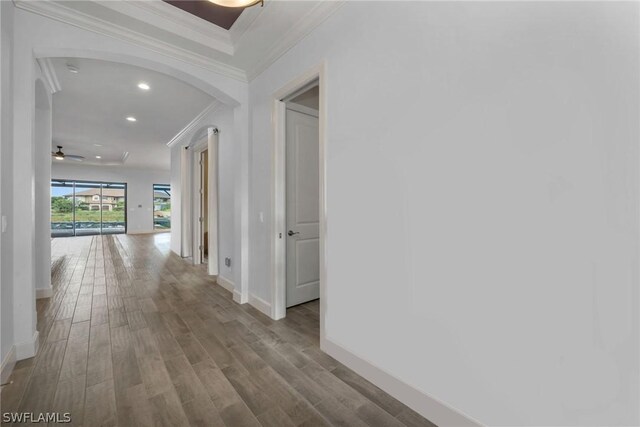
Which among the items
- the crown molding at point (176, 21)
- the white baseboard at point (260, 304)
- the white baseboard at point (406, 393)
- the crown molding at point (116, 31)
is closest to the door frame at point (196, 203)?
the crown molding at point (116, 31)

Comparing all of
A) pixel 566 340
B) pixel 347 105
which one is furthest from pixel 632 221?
pixel 347 105

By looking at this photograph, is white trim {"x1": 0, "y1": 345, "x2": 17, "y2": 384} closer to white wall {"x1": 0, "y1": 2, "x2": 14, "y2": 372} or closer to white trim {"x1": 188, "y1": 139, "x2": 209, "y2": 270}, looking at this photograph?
white wall {"x1": 0, "y1": 2, "x2": 14, "y2": 372}

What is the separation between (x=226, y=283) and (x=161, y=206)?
34.2ft

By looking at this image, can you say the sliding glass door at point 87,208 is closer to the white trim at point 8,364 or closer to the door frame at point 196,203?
the door frame at point 196,203

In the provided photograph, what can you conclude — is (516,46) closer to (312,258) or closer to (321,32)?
(321,32)

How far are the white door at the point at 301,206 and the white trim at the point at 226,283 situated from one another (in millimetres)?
1004

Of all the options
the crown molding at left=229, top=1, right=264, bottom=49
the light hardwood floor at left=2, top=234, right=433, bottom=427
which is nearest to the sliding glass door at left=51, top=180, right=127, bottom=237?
the light hardwood floor at left=2, top=234, right=433, bottom=427

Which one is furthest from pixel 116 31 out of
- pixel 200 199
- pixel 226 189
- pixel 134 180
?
pixel 134 180

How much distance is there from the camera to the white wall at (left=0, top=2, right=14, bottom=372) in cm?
176

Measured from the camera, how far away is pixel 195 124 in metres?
5.11

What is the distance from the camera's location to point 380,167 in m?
1.75

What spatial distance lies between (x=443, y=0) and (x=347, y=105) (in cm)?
79

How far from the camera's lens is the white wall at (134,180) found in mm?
10281

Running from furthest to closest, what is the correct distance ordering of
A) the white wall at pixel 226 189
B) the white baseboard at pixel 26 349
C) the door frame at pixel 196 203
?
the door frame at pixel 196 203
the white wall at pixel 226 189
the white baseboard at pixel 26 349
